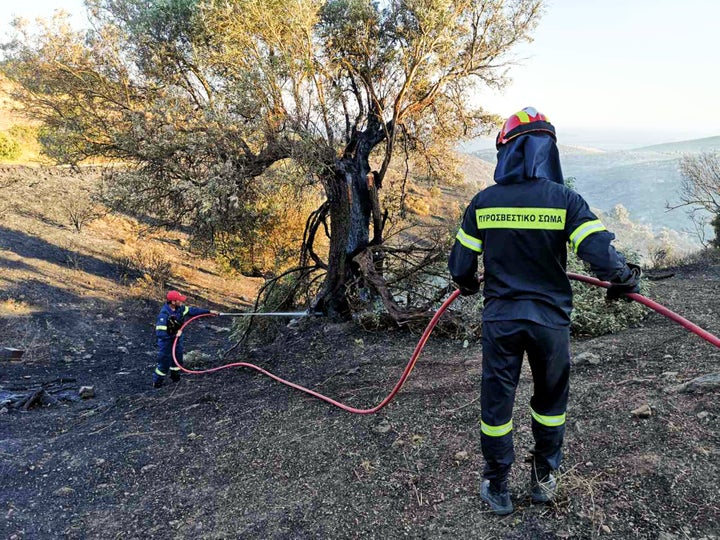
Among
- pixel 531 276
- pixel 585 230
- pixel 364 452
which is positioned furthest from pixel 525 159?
pixel 364 452

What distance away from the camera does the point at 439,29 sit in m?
7.27

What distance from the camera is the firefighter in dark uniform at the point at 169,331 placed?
734 cm

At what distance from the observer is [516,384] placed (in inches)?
104

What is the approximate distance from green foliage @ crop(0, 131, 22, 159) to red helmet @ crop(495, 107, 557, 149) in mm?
27038

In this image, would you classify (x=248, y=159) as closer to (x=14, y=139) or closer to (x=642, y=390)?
(x=642, y=390)

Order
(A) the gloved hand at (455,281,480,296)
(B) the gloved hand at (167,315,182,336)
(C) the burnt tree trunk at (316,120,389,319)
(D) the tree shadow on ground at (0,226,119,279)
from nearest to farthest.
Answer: (A) the gloved hand at (455,281,480,296) → (B) the gloved hand at (167,315,182,336) → (C) the burnt tree trunk at (316,120,389,319) → (D) the tree shadow on ground at (0,226,119,279)

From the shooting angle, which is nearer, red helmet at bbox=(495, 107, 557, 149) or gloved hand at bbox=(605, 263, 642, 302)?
gloved hand at bbox=(605, 263, 642, 302)

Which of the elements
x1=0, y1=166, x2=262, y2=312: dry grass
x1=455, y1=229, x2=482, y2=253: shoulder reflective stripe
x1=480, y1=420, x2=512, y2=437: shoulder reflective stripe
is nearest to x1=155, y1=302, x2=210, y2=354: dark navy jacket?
x1=455, y1=229, x2=482, y2=253: shoulder reflective stripe

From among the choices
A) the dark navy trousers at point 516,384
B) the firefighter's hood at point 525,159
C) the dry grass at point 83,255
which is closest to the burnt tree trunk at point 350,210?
the firefighter's hood at point 525,159

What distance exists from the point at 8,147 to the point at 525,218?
2750cm

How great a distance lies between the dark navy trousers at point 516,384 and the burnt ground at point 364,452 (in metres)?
0.42

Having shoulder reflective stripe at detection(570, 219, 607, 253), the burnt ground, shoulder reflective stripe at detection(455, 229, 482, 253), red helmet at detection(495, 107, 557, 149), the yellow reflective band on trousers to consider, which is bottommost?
the burnt ground

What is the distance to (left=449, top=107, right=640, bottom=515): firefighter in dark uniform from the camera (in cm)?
249

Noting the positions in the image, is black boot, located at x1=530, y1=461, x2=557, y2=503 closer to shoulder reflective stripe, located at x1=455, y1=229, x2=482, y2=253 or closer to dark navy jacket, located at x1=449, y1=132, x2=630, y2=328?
dark navy jacket, located at x1=449, y1=132, x2=630, y2=328
